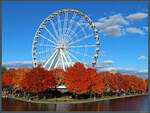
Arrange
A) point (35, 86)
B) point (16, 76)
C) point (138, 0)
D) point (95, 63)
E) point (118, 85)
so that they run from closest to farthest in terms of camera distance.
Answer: point (138, 0) < point (35, 86) < point (95, 63) < point (16, 76) < point (118, 85)

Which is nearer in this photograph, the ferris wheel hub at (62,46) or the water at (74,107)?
the water at (74,107)

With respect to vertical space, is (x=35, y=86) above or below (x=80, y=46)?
below

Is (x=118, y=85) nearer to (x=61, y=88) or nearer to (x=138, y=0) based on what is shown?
(x=61, y=88)

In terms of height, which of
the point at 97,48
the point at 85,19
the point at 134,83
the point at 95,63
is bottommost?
the point at 134,83

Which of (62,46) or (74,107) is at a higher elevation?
(62,46)

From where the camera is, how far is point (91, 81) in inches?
1812

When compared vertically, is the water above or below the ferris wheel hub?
below

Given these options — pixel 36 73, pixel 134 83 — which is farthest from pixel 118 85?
pixel 36 73

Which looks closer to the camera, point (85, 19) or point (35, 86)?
point (35, 86)

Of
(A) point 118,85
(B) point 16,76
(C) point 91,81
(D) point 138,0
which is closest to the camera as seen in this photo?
(D) point 138,0

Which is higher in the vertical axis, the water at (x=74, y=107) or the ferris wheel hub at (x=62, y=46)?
the ferris wheel hub at (x=62, y=46)

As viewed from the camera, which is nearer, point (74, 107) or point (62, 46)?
point (74, 107)

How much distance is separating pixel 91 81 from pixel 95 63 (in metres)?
4.84

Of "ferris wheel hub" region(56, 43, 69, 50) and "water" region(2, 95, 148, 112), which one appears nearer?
"water" region(2, 95, 148, 112)
